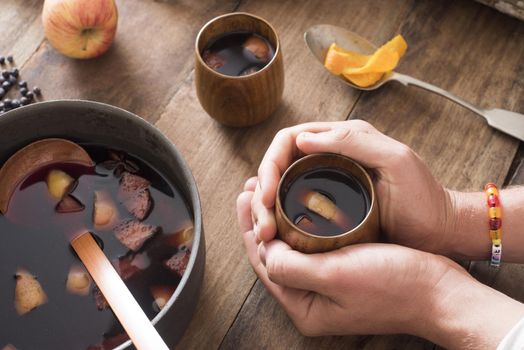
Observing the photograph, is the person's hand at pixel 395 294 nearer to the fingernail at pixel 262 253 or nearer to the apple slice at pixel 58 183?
the fingernail at pixel 262 253

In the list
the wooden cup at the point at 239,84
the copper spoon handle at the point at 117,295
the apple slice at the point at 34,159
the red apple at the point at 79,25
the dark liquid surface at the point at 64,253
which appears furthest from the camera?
the red apple at the point at 79,25

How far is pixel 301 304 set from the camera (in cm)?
101

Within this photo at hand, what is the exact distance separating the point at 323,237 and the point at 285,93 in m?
0.47

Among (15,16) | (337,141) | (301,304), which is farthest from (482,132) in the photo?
(15,16)

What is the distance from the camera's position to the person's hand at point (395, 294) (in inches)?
35.9

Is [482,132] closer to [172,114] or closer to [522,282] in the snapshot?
[522,282]

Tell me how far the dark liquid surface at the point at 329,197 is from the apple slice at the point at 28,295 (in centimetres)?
39

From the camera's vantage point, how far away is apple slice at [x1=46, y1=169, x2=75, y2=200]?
1032mm

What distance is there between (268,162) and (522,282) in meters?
0.48

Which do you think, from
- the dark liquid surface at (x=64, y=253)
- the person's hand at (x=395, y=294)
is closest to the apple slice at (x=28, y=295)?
the dark liquid surface at (x=64, y=253)

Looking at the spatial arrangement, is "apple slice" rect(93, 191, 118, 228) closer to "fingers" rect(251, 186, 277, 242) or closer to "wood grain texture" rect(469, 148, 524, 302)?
"fingers" rect(251, 186, 277, 242)

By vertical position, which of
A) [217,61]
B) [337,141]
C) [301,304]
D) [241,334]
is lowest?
[241,334]

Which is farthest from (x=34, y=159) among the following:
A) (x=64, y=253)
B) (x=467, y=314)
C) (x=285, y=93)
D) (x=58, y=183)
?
(x=467, y=314)

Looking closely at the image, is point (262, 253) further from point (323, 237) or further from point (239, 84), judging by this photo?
point (239, 84)
